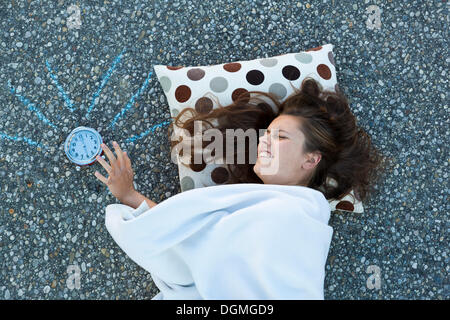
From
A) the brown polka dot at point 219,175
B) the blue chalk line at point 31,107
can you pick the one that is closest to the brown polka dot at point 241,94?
the brown polka dot at point 219,175

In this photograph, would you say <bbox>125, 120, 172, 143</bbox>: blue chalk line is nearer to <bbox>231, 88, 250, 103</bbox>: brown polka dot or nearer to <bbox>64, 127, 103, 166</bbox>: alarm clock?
<bbox>64, 127, 103, 166</bbox>: alarm clock

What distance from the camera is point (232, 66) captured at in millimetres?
1499

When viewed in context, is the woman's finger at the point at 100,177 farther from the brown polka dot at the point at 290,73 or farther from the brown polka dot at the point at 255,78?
the brown polka dot at the point at 290,73

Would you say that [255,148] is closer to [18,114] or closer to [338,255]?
[338,255]

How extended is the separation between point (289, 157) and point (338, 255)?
1.84ft

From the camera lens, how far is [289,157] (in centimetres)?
135

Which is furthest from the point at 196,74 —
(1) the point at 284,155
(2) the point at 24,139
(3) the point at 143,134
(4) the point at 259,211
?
(2) the point at 24,139

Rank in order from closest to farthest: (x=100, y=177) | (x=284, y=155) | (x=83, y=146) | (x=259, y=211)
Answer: (x=259, y=211) < (x=284, y=155) < (x=100, y=177) < (x=83, y=146)

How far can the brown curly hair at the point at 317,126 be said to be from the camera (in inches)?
55.4

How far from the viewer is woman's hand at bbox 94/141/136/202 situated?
4.75 feet

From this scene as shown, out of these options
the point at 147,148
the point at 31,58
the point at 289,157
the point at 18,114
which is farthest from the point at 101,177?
the point at 289,157

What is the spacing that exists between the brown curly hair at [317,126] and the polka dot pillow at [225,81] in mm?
27

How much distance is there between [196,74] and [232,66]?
0.47 ft

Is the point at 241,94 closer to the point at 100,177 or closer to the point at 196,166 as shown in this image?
the point at 196,166
